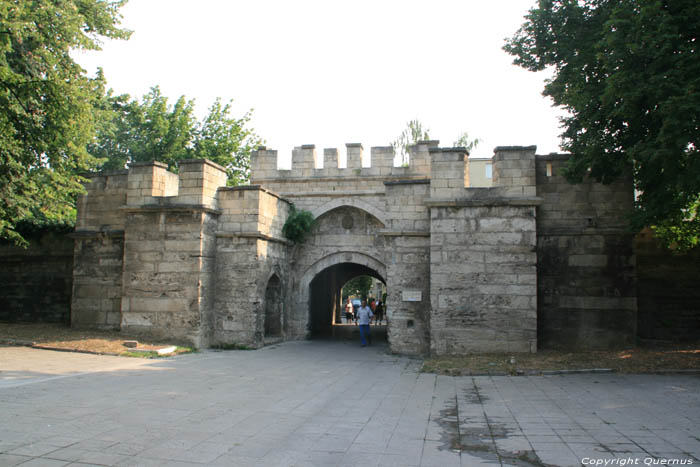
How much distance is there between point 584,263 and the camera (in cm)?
1045

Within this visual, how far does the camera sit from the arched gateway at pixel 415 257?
10.2 metres

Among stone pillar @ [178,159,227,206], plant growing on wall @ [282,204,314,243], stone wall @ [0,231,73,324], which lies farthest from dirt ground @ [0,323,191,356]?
plant growing on wall @ [282,204,314,243]

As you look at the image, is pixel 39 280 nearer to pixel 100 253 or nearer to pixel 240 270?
pixel 100 253

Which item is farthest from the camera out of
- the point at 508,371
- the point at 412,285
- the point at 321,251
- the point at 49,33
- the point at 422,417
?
the point at 321,251

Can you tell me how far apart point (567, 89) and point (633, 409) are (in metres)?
6.01

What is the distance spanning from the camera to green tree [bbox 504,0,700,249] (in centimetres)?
694

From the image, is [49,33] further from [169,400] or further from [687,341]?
[687,341]

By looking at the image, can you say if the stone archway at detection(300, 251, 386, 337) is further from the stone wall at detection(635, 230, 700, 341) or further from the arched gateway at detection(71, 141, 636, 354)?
the stone wall at detection(635, 230, 700, 341)

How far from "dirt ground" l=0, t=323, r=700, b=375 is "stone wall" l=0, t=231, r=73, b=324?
7.53 feet

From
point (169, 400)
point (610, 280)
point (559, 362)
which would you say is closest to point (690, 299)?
point (610, 280)

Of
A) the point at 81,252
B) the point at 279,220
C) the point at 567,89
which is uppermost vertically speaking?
the point at 567,89

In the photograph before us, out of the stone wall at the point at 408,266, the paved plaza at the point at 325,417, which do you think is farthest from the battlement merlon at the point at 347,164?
the paved plaza at the point at 325,417

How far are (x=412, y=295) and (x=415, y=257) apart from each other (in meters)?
0.91

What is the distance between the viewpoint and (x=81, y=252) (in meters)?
12.1
